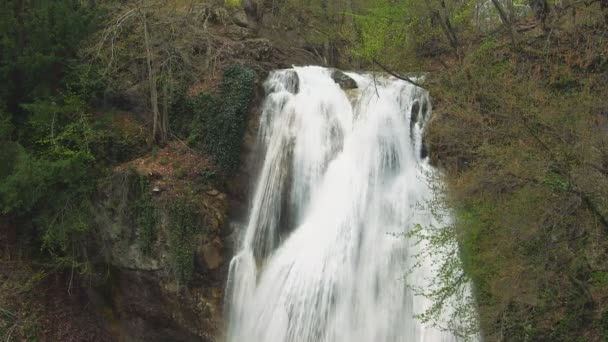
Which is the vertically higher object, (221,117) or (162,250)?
(221,117)

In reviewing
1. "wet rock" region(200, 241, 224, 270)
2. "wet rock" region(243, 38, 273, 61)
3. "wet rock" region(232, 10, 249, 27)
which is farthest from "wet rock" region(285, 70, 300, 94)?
"wet rock" region(232, 10, 249, 27)

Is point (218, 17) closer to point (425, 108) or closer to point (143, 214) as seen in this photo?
point (143, 214)

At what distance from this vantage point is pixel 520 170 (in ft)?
22.5

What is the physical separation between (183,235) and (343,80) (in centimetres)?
589

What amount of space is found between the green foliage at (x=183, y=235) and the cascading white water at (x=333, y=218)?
977mm

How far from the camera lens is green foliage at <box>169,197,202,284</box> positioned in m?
10.9

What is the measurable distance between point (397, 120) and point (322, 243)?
11.3 ft

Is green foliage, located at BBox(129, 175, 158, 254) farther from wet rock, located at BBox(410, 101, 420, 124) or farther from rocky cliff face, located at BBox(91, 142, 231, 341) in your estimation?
wet rock, located at BBox(410, 101, 420, 124)

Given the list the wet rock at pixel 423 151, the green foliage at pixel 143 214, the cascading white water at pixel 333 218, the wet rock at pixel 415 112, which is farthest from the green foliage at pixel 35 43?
the wet rock at pixel 423 151

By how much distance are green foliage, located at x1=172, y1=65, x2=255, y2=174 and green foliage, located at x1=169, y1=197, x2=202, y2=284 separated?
1312 millimetres

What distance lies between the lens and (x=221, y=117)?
12320 mm

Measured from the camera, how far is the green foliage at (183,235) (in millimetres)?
10867

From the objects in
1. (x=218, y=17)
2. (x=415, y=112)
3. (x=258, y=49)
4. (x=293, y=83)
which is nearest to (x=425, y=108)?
(x=415, y=112)

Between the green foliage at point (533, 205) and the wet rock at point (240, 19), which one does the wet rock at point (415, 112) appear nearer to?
the green foliage at point (533, 205)
